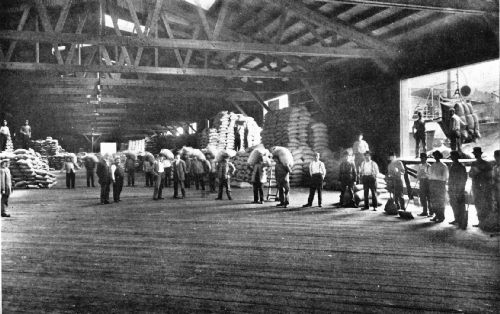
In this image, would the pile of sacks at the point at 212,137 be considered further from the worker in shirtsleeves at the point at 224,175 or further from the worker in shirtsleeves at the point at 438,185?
the worker in shirtsleeves at the point at 438,185

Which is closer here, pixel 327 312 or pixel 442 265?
pixel 327 312

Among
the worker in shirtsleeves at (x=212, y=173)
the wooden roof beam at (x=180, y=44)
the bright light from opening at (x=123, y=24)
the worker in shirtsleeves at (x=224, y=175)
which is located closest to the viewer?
the wooden roof beam at (x=180, y=44)

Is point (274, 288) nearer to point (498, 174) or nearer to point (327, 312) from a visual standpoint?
point (327, 312)

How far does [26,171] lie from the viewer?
13266 mm

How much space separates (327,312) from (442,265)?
1821 millimetres

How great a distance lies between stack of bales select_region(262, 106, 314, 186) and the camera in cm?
1252

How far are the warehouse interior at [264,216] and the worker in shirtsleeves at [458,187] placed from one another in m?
0.46

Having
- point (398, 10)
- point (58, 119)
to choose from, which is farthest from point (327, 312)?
point (58, 119)

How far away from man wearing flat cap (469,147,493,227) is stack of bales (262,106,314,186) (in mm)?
6621

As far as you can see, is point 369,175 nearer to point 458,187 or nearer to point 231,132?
point 458,187

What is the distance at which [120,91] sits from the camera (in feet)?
56.3

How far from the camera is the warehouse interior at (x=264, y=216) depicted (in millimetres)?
3346

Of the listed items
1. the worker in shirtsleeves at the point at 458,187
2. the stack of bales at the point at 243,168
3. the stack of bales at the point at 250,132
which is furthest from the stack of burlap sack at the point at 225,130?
the worker in shirtsleeves at the point at 458,187

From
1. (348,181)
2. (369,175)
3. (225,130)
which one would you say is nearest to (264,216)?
(348,181)
